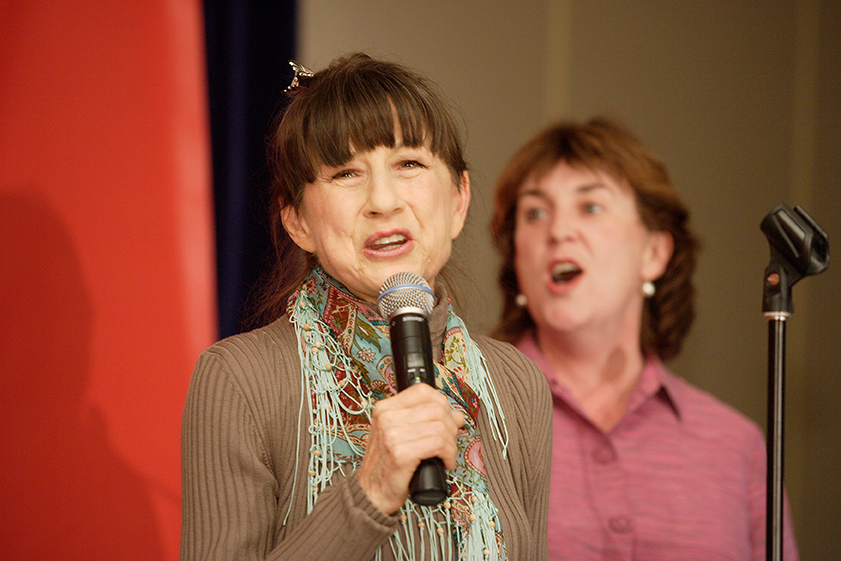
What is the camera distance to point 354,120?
1.18 meters

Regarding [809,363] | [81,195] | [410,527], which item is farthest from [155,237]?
[809,363]

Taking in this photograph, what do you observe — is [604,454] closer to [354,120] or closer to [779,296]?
[779,296]

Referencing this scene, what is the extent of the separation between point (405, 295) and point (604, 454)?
1.50 meters

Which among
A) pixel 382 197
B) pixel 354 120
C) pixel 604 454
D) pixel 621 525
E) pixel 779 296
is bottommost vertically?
pixel 621 525

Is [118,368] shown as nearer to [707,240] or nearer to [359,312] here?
[359,312]

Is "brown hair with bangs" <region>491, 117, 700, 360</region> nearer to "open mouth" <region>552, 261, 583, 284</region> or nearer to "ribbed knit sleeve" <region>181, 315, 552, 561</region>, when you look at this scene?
"open mouth" <region>552, 261, 583, 284</region>

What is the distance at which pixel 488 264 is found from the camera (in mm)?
3068

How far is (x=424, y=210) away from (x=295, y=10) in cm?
130

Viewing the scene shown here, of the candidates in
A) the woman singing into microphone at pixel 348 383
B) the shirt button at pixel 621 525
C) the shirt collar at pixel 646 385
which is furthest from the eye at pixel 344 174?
the shirt button at pixel 621 525

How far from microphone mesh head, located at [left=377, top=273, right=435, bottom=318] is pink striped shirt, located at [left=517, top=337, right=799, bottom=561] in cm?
135

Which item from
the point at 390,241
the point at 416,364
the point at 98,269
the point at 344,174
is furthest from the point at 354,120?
the point at 98,269

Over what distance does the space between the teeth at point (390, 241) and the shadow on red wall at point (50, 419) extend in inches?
38.3

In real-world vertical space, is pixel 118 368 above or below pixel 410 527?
above

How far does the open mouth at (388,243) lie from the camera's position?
1.17 m
